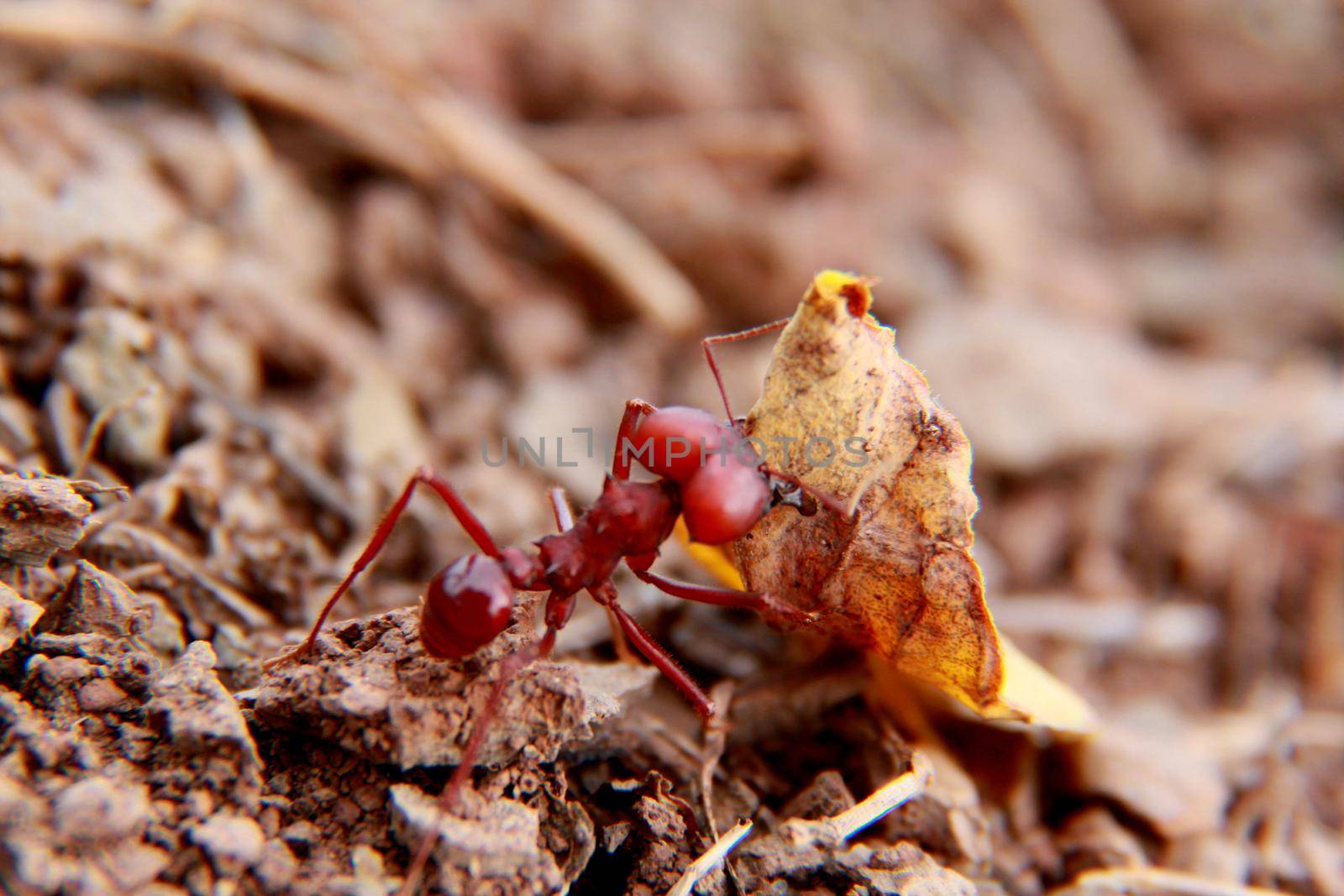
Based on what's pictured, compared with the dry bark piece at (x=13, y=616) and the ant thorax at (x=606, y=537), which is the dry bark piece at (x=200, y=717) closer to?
the dry bark piece at (x=13, y=616)

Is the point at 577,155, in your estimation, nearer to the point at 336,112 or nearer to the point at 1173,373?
the point at 336,112

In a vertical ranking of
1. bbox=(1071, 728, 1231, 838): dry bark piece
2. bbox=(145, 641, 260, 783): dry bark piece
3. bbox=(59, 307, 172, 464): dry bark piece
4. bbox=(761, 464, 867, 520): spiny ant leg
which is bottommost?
bbox=(1071, 728, 1231, 838): dry bark piece

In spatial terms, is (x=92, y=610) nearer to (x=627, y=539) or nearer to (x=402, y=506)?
(x=402, y=506)

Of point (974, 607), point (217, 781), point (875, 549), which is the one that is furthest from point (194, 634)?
point (974, 607)

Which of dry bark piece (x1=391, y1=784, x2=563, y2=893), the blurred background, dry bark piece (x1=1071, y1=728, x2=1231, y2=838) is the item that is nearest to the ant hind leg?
the blurred background

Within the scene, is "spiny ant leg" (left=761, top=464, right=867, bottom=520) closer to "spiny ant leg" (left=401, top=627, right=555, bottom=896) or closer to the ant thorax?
the ant thorax
